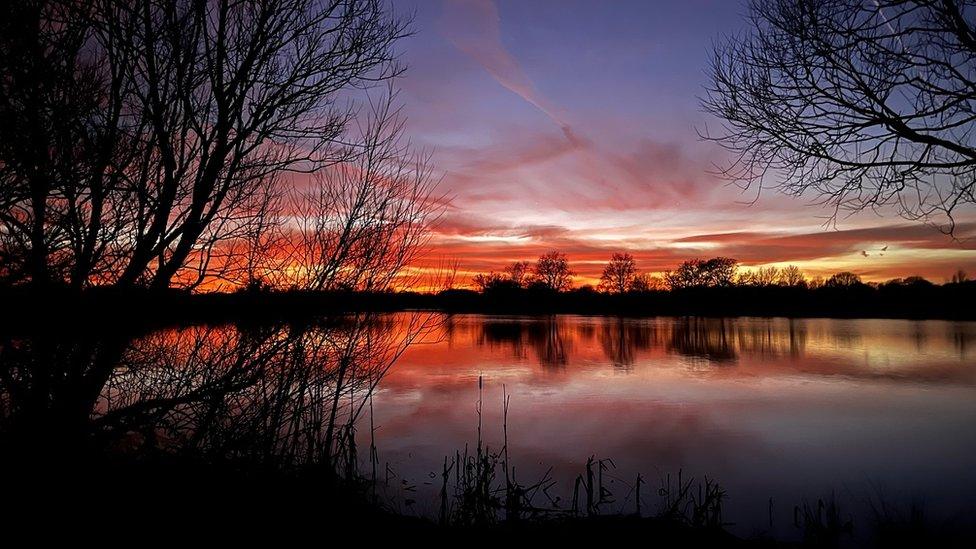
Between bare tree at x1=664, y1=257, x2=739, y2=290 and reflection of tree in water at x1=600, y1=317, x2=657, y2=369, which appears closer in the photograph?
reflection of tree in water at x1=600, y1=317, x2=657, y2=369

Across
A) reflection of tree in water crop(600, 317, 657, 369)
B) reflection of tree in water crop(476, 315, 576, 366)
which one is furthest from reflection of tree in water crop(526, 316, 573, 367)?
reflection of tree in water crop(600, 317, 657, 369)

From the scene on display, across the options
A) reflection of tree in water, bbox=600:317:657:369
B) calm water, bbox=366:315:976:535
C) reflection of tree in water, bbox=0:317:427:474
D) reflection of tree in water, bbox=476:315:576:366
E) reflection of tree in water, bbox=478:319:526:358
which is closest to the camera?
reflection of tree in water, bbox=0:317:427:474

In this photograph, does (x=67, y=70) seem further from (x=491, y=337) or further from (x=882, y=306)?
(x=882, y=306)

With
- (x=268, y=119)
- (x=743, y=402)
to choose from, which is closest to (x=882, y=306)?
(x=743, y=402)

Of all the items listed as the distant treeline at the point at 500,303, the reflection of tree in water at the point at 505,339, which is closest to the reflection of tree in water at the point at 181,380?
the distant treeline at the point at 500,303

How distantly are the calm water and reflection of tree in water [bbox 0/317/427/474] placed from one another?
147cm

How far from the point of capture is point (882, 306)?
54.0 metres

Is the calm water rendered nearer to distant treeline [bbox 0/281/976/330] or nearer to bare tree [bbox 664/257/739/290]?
distant treeline [bbox 0/281/976/330]

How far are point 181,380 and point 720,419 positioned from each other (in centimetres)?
1134

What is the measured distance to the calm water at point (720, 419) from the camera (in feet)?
26.7

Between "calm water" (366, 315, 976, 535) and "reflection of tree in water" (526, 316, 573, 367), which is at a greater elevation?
"reflection of tree in water" (526, 316, 573, 367)

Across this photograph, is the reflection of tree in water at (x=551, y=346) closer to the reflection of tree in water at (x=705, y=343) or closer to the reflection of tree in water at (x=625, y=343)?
the reflection of tree in water at (x=625, y=343)

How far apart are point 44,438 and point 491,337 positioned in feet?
96.2

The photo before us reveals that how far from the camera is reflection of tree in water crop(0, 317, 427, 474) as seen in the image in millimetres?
3557
